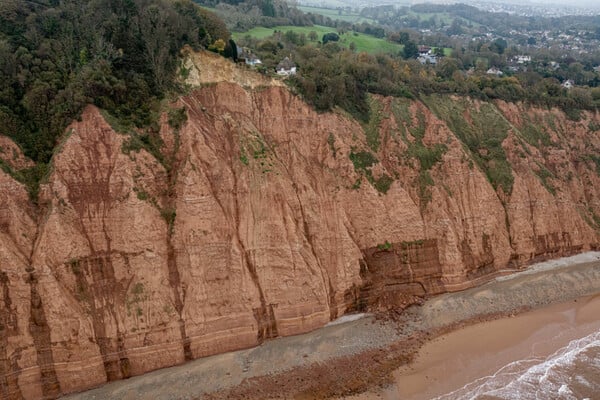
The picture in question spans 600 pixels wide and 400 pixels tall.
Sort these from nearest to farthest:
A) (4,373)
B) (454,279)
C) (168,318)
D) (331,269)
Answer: (4,373), (168,318), (331,269), (454,279)

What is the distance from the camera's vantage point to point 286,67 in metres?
35.4

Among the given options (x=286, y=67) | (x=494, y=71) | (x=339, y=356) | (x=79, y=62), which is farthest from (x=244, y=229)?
(x=494, y=71)

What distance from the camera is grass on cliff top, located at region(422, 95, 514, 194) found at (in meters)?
35.0

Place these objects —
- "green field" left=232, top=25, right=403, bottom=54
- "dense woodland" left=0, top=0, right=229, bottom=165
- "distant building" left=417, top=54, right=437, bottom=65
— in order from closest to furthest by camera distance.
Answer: "dense woodland" left=0, top=0, right=229, bottom=165 < "green field" left=232, top=25, right=403, bottom=54 < "distant building" left=417, top=54, right=437, bottom=65

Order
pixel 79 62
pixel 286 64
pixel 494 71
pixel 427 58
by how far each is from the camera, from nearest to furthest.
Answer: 1. pixel 79 62
2. pixel 286 64
3. pixel 494 71
4. pixel 427 58

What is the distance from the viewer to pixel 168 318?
22344 millimetres

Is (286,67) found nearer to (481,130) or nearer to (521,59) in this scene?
(481,130)

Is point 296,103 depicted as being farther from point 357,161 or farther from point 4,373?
point 4,373

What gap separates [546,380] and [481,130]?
21685mm

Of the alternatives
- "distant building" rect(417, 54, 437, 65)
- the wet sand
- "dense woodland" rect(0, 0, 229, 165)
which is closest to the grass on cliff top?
the wet sand

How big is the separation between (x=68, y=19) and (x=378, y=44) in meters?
54.6

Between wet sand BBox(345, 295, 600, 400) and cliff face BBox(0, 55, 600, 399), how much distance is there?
379 centimetres

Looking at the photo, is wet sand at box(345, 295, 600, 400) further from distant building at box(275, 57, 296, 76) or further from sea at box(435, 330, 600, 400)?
distant building at box(275, 57, 296, 76)

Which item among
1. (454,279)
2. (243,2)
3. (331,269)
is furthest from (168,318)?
(243,2)
